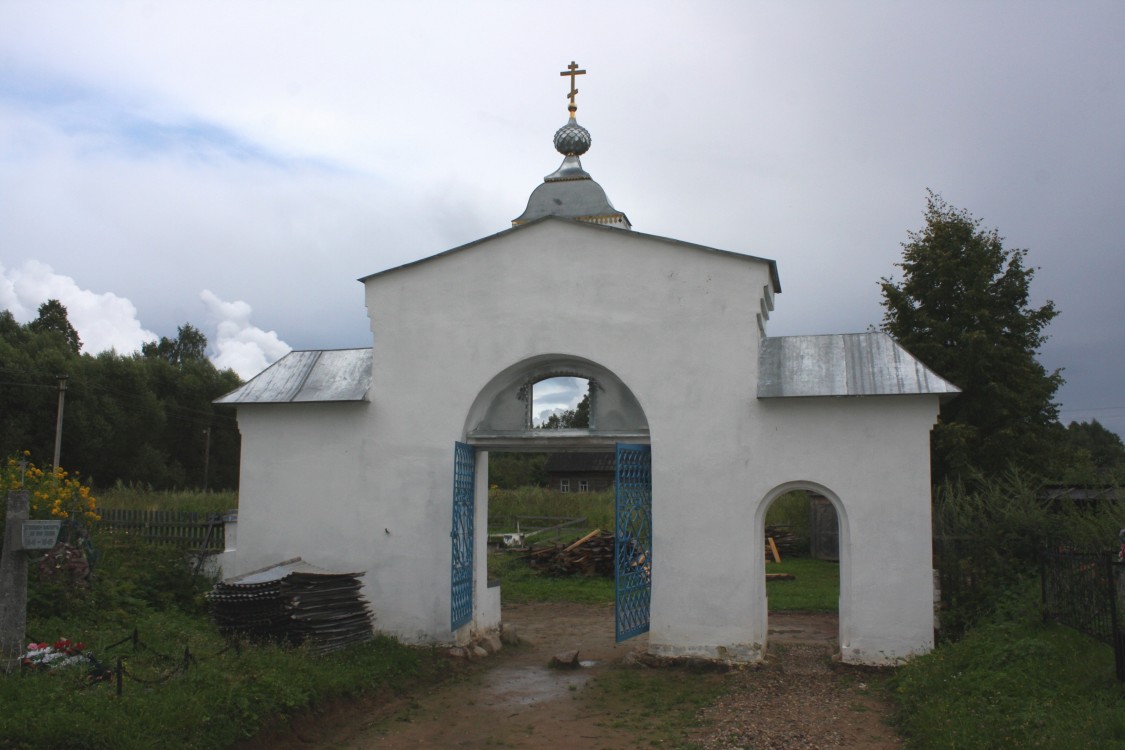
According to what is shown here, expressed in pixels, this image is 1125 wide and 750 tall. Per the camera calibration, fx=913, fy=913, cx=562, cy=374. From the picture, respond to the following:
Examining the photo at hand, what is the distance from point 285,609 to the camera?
1059cm

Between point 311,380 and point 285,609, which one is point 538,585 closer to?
point 311,380

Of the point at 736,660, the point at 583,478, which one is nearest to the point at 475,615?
the point at 736,660

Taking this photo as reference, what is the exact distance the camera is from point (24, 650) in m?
8.24

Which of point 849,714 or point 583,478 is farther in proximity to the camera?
point 583,478

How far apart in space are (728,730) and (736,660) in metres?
2.65

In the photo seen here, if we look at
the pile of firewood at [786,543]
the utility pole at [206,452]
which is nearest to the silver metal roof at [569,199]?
the pile of firewood at [786,543]

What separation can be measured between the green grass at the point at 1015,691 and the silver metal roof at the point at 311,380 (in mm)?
7957

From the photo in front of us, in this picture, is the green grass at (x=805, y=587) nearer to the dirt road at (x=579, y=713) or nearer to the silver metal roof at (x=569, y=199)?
the dirt road at (x=579, y=713)

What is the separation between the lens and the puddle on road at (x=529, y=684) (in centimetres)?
1034

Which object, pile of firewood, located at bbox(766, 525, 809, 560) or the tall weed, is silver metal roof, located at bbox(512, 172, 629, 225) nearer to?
the tall weed

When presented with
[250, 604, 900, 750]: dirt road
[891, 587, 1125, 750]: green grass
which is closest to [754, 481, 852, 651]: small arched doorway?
Answer: [250, 604, 900, 750]: dirt road

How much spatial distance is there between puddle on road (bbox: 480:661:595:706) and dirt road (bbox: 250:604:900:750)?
0.01m

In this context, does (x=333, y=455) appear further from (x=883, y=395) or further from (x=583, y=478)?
→ (x=583, y=478)

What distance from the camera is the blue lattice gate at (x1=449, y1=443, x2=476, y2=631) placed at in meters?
12.1
